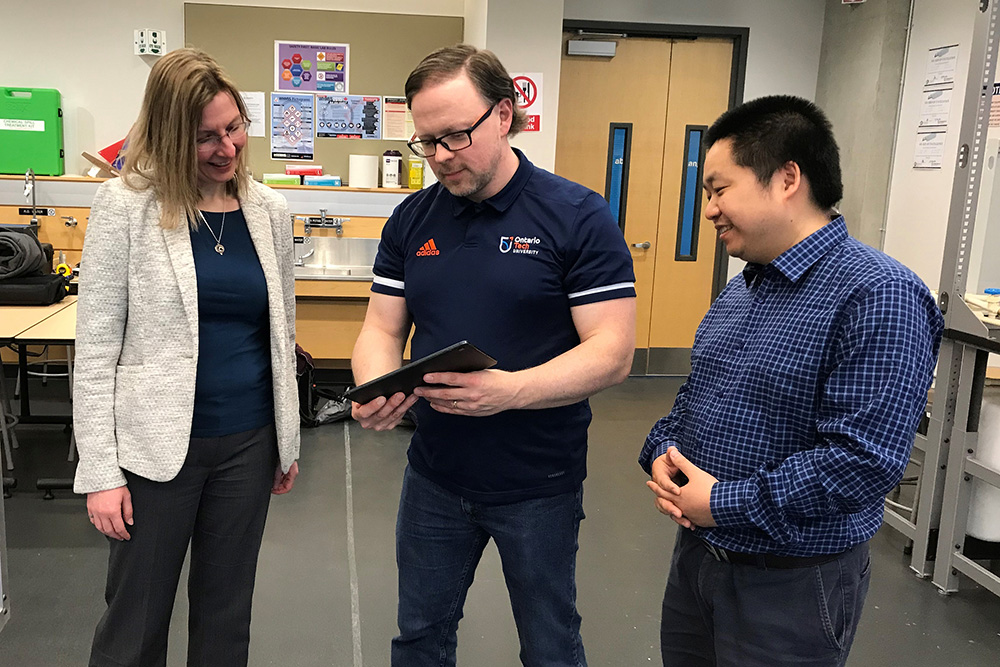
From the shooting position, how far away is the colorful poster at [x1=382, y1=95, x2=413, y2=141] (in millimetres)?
5406

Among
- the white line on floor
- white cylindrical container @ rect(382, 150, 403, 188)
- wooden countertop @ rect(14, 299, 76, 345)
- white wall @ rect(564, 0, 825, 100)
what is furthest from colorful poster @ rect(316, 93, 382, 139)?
wooden countertop @ rect(14, 299, 76, 345)

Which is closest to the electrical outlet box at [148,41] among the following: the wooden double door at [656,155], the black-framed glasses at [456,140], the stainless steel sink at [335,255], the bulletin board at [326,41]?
the bulletin board at [326,41]

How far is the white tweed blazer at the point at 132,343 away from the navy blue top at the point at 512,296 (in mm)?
454

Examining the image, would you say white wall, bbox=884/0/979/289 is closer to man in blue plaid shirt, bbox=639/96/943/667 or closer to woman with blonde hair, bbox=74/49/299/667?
man in blue plaid shirt, bbox=639/96/943/667

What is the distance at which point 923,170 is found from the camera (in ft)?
14.8

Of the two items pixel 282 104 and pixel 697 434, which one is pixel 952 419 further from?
pixel 282 104

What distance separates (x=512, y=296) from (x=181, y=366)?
0.67m

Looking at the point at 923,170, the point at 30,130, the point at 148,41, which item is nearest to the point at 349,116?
the point at 148,41

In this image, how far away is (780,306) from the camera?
1292 millimetres

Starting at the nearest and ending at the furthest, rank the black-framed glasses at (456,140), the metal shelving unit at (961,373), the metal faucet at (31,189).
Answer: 1. the black-framed glasses at (456,140)
2. the metal shelving unit at (961,373)
3. the metal faucet at (31,189)

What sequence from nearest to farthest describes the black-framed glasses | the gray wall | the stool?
the black-framed glasses, the stool, the gray wall

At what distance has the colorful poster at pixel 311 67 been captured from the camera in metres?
5.28

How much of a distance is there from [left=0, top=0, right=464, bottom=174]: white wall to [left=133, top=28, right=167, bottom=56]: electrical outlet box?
46 mm

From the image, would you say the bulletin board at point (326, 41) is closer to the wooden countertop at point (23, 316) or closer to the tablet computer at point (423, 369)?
the wooden countertop at point (23, 316)
